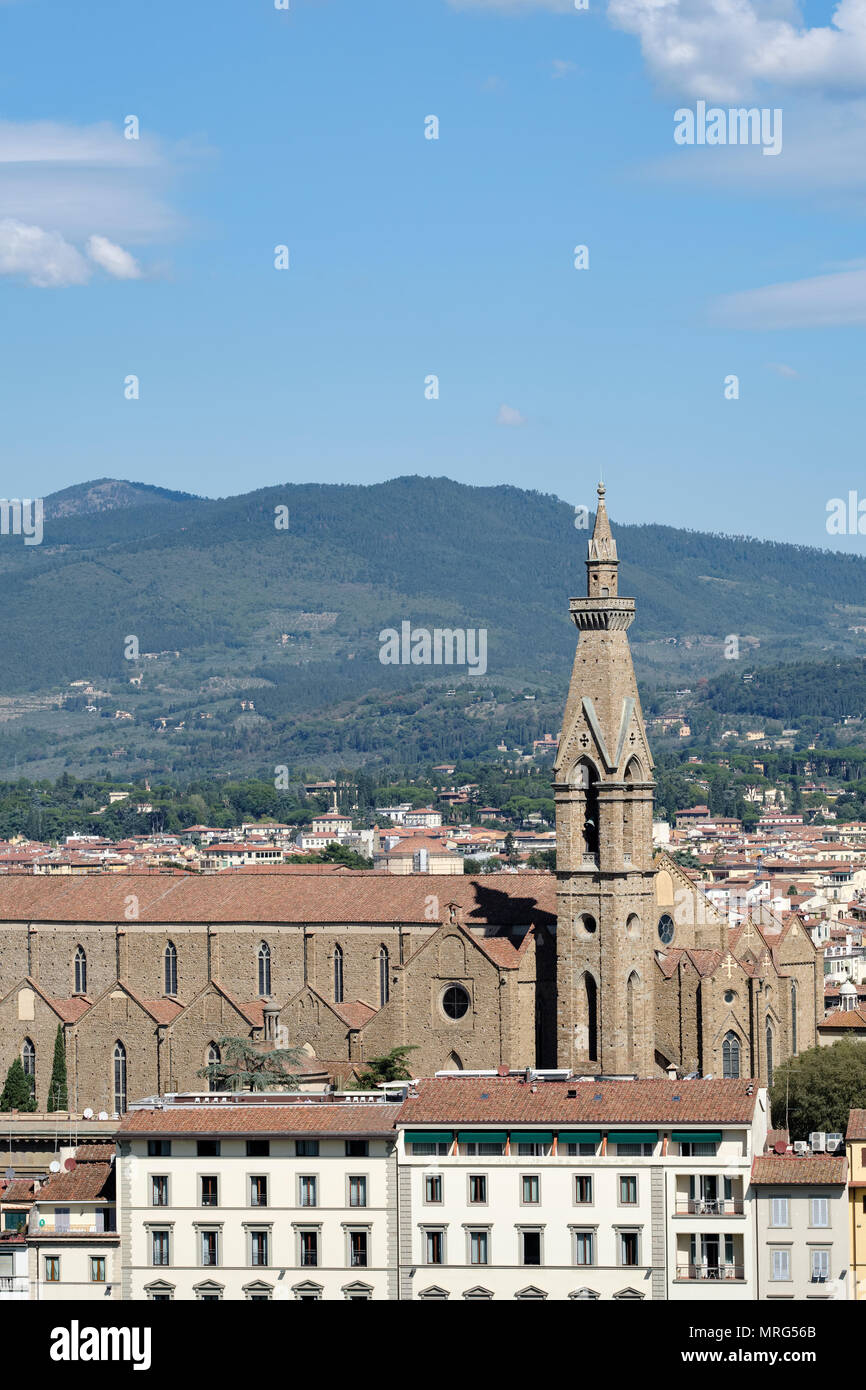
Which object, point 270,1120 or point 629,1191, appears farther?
point 270,1120

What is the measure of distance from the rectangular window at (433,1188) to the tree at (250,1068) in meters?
17.2

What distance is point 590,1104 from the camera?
145 feet

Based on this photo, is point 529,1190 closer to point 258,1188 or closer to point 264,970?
point 258,1188

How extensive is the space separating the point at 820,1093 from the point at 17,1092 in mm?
24541

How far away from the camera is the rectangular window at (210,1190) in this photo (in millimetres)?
43312

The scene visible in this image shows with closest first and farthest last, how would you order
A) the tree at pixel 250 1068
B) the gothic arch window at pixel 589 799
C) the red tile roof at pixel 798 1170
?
the red tile roof at pixel 798 1170 → the tree at pixel 250 1068 → the gothic arch window at pixel 589 799

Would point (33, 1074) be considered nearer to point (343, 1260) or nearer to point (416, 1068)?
point (416, 1068)

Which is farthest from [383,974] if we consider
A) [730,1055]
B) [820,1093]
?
[820,1093]

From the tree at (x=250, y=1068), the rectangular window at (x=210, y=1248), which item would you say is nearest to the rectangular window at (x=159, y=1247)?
the rectangular window at (x=210, y=1248)

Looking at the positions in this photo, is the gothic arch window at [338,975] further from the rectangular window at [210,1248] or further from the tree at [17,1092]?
the rectangular window at [210,1248]

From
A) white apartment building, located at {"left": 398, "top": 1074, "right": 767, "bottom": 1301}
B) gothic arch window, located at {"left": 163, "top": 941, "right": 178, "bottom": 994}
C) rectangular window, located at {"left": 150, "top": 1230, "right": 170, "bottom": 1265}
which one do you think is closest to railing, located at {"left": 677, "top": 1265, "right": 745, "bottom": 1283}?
white apartment building, located at {"left": 398, "top": 1074, "right": 767, "bottom": 1301}

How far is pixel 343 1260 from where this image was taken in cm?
4234
